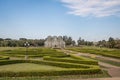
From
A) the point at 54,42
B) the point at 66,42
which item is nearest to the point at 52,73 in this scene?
the point at 54,42

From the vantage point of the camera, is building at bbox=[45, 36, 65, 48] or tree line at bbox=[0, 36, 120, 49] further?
building at bbox=[45, 36, 65, 48]

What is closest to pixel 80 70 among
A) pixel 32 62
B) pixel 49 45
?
pixel 32 62

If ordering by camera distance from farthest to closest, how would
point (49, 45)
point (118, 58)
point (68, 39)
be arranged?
point (68, 39) → point (49, 45) → point (118, 58)

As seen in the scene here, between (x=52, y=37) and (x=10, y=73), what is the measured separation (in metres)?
92.3

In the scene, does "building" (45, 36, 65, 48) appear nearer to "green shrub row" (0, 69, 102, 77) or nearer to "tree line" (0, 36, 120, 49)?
"tree line" (0, 36, 120, 49)

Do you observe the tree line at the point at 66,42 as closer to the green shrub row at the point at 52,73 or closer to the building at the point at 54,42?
the building at the point at 54,42

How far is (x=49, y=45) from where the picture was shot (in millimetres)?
106812

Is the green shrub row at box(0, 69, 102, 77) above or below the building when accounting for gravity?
below

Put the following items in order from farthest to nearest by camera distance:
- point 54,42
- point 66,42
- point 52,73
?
point 66,42, point 54,42, point 52,73

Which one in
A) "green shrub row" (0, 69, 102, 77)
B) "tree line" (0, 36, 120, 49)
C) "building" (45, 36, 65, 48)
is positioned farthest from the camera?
"building" (45, 36, 65, 48)

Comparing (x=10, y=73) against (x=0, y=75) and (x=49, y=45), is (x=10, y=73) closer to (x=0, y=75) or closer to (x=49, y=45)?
(x=0, y=75)

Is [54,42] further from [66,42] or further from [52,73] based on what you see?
[52,73]

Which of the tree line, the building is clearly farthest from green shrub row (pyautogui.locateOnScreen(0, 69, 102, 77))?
the building

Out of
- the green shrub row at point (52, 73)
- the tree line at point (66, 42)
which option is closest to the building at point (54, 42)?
the tree line at point (66, 42)
